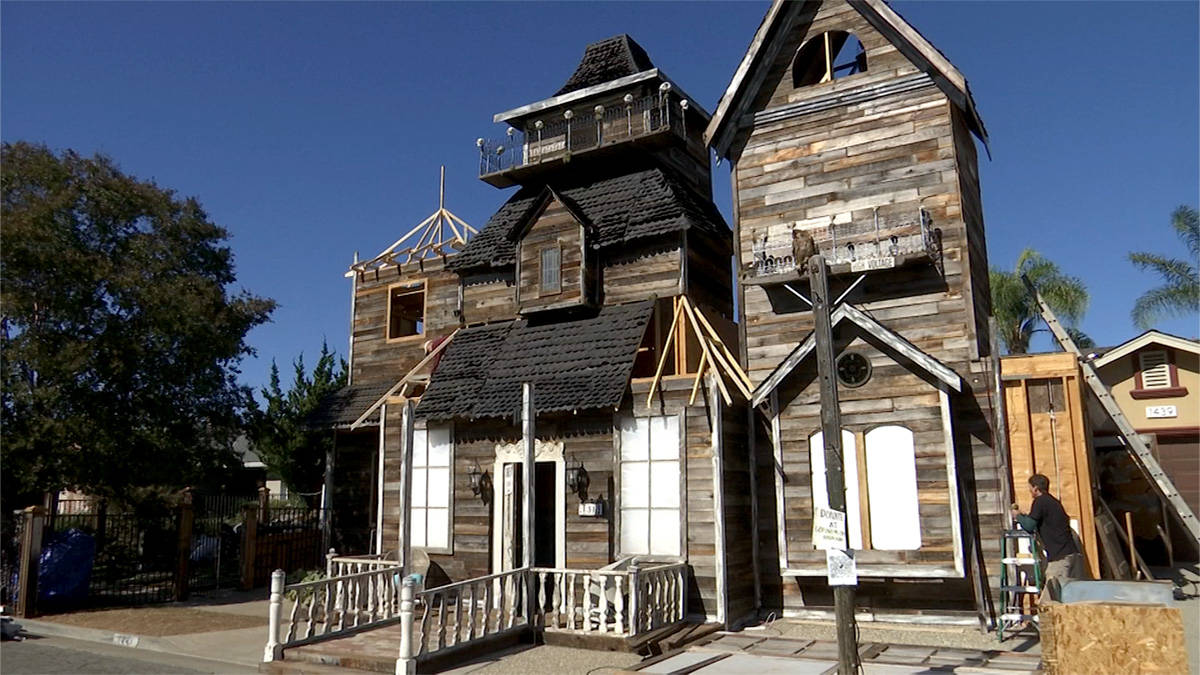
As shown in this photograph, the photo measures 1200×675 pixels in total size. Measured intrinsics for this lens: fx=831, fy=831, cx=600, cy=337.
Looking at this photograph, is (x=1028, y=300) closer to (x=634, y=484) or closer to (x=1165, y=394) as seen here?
(x=1165, y=394)

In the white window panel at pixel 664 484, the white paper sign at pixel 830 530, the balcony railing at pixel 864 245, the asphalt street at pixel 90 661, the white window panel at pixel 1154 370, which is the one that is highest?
the balcony railing at pixel 864 245

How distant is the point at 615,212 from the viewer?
59.2ft

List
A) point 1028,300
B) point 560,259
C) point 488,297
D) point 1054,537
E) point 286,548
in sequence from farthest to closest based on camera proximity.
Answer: point 1028,300, point 286,548, point 488,297, point 560,259, point 1054,537

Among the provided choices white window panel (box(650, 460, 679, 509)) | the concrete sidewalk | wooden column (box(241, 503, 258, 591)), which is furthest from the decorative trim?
wooden column (box(241, 503, 258, 591))

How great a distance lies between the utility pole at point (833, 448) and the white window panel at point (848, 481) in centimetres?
418

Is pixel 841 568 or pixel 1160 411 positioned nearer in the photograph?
pixel 841 568

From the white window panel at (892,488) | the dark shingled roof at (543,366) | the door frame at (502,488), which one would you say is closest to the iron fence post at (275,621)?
the door frame at (502,488)

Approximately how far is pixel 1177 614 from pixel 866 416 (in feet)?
21.0

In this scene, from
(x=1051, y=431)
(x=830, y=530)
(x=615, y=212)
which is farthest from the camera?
(x=615, y=212)

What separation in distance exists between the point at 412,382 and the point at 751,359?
7.91 metres

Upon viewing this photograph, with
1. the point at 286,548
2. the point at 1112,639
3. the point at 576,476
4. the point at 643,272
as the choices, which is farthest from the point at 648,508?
the point at 286,548

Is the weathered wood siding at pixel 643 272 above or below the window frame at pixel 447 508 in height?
above

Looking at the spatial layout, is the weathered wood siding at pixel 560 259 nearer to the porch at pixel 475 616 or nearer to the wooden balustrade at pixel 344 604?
the porch at pixel 475 616

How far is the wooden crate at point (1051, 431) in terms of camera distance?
13289 millimetres
